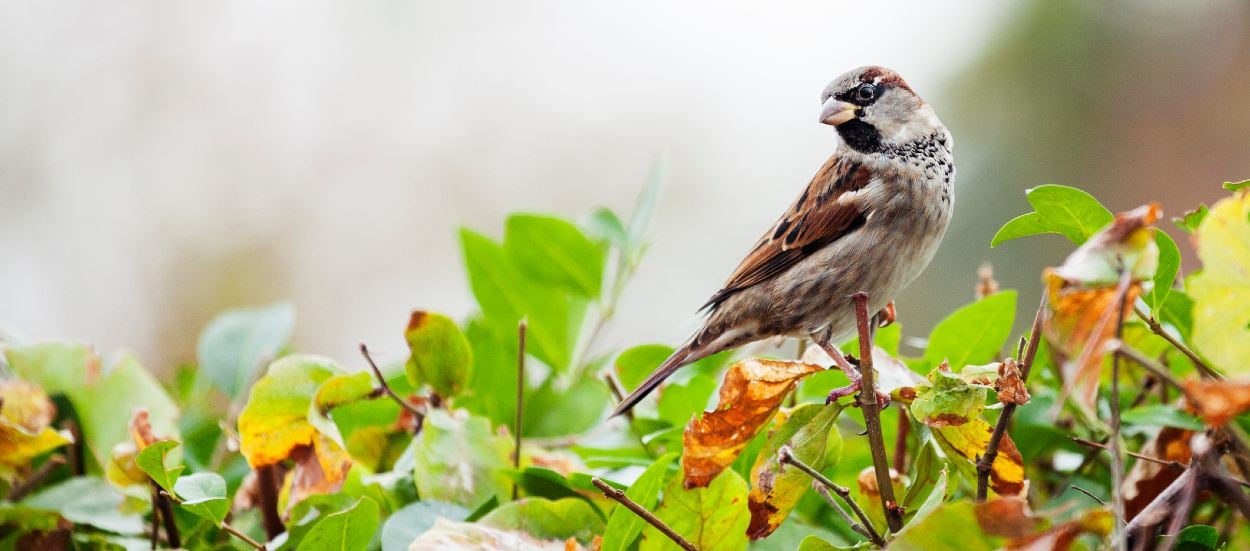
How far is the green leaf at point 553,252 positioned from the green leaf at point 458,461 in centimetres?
32

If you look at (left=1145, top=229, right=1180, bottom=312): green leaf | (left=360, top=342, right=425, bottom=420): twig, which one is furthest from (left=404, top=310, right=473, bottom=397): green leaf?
(left=1145, top=229, right=1180, bottom=312): green leaf

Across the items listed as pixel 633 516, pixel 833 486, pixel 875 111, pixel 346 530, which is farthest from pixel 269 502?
pixel 875 111

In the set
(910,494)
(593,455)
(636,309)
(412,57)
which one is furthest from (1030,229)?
(412,57)

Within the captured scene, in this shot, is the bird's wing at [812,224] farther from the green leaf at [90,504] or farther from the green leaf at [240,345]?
the green leaf at [90,504]

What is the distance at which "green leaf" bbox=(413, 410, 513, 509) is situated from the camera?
68cm

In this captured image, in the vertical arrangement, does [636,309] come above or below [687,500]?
below

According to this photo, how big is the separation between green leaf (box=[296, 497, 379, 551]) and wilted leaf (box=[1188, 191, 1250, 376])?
1.34ft

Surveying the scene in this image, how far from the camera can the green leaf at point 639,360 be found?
947 millimetres

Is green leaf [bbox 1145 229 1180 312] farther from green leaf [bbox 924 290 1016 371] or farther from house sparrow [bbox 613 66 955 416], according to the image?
house sparrow [bbox 613 66 955 416]

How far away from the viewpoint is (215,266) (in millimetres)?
6148

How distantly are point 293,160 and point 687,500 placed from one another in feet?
21.1

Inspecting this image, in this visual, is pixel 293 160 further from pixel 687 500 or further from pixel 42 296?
pixel 687 500

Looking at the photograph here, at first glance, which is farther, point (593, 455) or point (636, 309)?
point (636, 309)

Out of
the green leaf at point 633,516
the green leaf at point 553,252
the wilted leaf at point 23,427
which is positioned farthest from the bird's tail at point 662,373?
the wilted leaf at point 23,427
